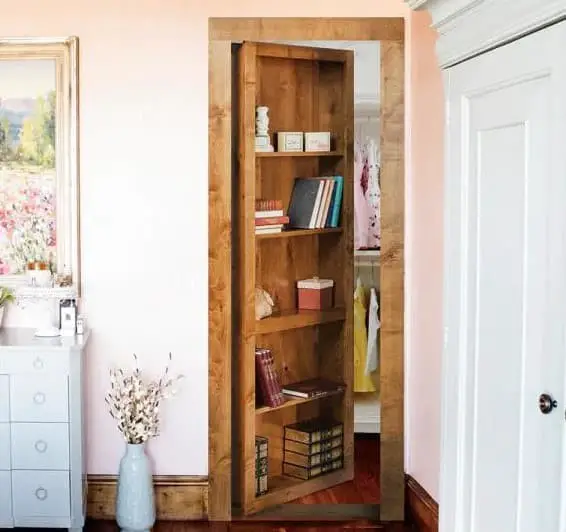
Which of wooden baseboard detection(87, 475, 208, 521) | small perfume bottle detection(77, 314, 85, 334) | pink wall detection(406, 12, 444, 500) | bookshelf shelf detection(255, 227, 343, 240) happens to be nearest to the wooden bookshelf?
bookshelf shelf detection(255, 227, 343, 240)

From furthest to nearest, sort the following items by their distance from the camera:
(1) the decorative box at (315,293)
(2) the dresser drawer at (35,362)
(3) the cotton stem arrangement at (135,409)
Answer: (1) the decorative box at (315,293) → (3) the cotton stem arrangement at (135,409) → (2) the dresser drawer at (35,362)

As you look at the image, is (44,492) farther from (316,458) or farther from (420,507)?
(420,507)

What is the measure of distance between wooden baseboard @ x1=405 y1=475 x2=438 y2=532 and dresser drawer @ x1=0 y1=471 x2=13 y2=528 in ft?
5.40

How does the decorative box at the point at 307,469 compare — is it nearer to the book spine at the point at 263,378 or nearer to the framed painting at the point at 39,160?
the book spine at the point at 263,378

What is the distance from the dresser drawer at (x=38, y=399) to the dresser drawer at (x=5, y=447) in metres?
0.04

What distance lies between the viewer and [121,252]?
3.92m

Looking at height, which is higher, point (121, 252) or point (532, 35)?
point (532, 35)

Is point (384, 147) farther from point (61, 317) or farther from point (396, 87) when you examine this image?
point (61, 317)

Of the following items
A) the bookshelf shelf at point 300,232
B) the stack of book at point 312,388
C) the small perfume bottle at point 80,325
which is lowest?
the stack of book at point 312,388

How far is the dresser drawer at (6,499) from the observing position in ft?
11.8

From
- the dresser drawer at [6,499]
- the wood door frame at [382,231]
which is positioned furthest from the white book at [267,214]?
the dresser drawer at [6,499]

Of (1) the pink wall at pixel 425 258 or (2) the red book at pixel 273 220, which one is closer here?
(1) the pink wall at pixel 425 258

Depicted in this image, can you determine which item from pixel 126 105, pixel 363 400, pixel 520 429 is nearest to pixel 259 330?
pixel 363 400

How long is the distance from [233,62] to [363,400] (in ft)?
Answer: 5.01
